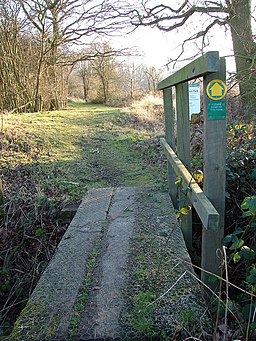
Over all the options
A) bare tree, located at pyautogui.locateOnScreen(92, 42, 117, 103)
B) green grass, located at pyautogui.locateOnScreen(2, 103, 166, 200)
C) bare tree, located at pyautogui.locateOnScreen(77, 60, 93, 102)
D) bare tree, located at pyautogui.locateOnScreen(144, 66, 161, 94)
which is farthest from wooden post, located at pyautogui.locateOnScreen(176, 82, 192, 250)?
bare tree, located at pyautogui.locateOnScreen(77, 60, 93, 102)

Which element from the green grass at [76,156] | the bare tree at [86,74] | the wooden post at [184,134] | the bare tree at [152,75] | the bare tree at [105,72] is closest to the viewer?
the wooden post at [184,134]

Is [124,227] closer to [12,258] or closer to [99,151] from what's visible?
[12,258]

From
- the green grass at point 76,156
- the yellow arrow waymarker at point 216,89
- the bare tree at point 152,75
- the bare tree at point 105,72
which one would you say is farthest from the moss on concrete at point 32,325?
the bare tree at point 152,75

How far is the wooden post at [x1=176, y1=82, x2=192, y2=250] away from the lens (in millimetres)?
2478

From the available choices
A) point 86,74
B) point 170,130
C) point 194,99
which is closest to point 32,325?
point 170,130

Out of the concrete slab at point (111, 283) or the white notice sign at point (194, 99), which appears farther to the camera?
the white notice sign at point (194, 99)

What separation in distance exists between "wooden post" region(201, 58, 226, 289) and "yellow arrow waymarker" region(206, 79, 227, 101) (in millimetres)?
16

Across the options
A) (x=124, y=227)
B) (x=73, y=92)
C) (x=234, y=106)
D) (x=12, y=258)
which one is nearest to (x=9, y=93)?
(x=234, y=106)

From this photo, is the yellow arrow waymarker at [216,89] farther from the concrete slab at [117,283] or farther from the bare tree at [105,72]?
the bare tree at [105,72]

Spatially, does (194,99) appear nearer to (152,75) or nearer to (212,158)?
(212,158)

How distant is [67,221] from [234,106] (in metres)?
5.12

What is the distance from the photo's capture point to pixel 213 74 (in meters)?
1.64

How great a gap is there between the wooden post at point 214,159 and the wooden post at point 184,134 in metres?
0.48

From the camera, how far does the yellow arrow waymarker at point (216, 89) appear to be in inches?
65.0
